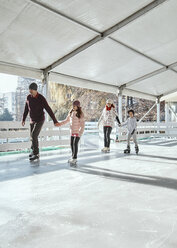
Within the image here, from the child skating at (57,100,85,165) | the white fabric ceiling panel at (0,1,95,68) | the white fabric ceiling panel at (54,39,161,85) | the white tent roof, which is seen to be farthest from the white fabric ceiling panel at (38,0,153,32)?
the child skating at (57,100,85,165)

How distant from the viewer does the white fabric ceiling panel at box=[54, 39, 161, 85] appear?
7.16 metres

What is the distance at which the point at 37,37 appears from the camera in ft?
18.7

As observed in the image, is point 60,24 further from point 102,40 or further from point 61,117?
point 61,117

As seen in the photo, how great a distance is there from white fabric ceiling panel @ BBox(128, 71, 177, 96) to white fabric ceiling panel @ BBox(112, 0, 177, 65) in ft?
7.82

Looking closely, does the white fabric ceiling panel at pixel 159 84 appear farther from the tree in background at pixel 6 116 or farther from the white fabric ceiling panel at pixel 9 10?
the tree in background at pixel 6 116

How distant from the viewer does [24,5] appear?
4559mm

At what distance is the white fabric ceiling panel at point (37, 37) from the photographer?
5002 mm

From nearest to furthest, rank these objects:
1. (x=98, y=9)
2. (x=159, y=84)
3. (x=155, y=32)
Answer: (x=98, y=9) → (x=155, y=32) → (x=159, y=84)

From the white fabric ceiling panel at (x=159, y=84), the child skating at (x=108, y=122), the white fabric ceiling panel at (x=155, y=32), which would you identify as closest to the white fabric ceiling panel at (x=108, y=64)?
the white fabric ceiling panel at (x=155, y=32)

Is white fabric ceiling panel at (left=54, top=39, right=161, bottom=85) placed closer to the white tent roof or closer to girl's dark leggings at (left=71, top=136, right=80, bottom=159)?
the white tent roof

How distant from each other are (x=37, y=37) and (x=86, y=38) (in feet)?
4.41

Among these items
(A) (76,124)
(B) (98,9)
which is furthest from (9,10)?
(A) (76,124)

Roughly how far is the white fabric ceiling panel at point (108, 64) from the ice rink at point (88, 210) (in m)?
4.47

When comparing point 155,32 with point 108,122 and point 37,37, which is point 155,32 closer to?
point 108,122
